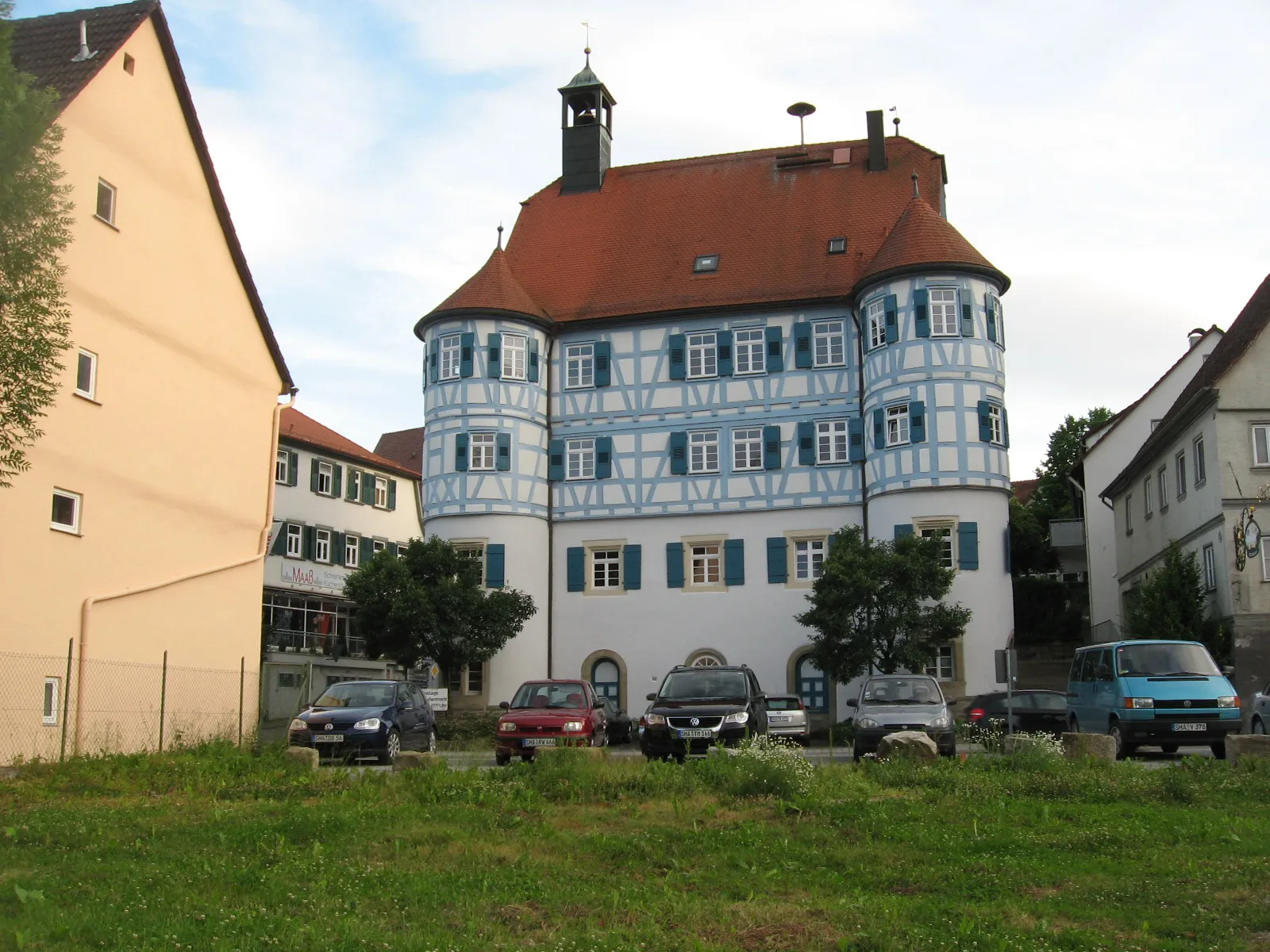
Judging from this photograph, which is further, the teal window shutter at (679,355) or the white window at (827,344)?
the teal window shutter at (679,355)

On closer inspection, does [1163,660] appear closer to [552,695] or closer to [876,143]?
[552,695]

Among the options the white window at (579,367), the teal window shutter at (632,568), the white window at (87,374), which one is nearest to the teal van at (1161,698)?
the white window at (87,374)

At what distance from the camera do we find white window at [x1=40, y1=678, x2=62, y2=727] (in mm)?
20203

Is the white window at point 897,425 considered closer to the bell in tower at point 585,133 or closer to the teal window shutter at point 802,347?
the teal window shutter at point 802,347

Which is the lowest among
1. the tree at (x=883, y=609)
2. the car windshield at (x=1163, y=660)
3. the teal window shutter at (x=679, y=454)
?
the car windshield at (x=1163, y=660)

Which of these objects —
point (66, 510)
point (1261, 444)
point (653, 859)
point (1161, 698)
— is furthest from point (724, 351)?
point (653, 859)

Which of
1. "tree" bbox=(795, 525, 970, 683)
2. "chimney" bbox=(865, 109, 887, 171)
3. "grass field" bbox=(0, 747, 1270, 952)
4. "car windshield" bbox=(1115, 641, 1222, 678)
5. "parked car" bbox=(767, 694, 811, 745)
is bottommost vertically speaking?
"grass field" bbox=(0, 747, 1270, 952)

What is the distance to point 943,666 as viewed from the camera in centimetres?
3875

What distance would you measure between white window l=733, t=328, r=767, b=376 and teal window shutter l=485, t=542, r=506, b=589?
9.04 meters

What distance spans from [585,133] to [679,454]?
48.9 feet

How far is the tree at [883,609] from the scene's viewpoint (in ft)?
118

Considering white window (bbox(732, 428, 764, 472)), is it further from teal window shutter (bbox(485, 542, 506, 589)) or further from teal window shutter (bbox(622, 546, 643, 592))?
teal window shutter (bbox(485, 542, 506, 589))

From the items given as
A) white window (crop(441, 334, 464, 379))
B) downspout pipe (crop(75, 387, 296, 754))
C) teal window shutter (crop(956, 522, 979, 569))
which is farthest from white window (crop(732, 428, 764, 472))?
downspout pipe (crop(75, 387, 296, 754))

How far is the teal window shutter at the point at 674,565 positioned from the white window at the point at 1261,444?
16.1 metres
